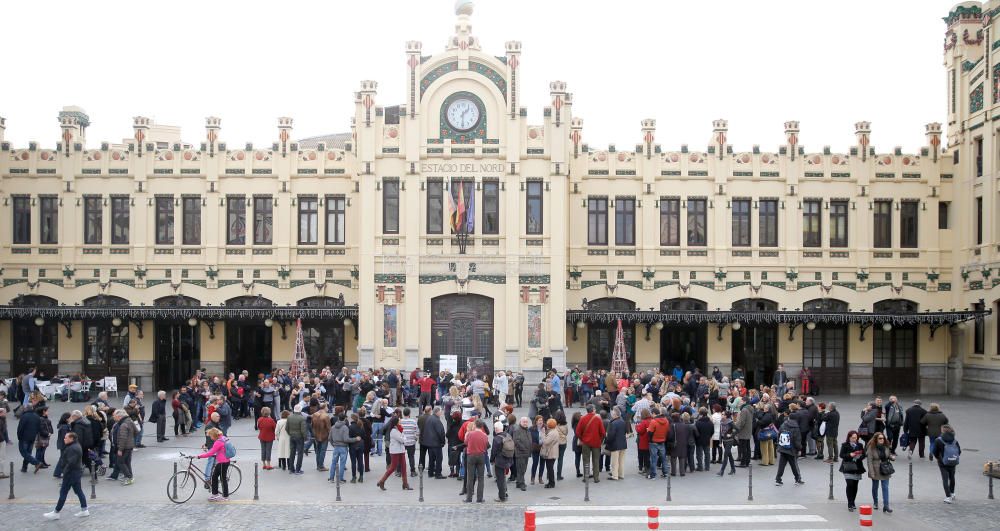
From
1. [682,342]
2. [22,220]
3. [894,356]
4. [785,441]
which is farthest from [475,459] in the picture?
[22,220]

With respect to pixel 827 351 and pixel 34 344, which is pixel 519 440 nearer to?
pixel 827 351

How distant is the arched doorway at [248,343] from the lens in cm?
3741

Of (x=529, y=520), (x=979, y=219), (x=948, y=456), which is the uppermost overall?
(x=979, y=219)

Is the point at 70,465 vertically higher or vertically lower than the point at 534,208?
lower

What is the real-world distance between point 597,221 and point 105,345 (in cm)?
2220

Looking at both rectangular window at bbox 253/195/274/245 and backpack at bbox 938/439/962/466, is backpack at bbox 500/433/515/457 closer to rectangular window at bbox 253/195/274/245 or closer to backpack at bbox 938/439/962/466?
backpack at bbox 938/439/962/466

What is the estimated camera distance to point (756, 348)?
38.1 m

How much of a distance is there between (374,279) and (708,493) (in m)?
19.2

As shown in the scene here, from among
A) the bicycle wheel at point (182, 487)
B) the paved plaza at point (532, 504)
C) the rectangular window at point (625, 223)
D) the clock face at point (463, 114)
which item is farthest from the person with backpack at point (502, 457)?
the rectangular window at point (625, 223)

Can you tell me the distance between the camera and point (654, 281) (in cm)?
3766

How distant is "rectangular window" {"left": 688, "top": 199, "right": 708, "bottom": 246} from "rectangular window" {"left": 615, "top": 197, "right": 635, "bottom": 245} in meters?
2.54

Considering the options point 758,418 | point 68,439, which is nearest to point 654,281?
point 758,418

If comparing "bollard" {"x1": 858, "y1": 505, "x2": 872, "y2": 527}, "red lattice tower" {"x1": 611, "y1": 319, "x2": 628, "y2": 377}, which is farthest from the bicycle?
"red lattice tower" {"x1": 611, "y1": 319, "x2": 628, "y2": 377}

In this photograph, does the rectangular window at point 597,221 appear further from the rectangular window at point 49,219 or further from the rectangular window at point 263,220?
the rectangular window at point 49,219
